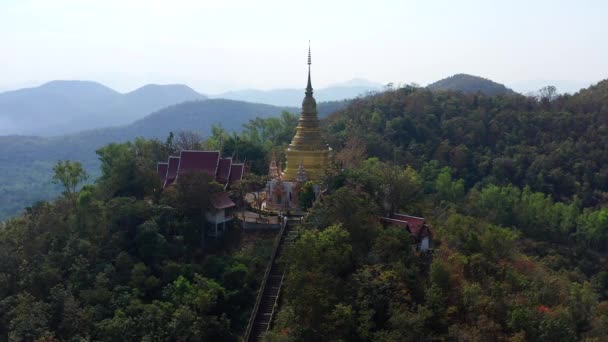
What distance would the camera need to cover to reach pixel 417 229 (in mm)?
23047

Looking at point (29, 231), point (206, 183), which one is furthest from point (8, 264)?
point (206, 183)

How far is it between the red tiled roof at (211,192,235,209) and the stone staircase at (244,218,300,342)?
2.61 m

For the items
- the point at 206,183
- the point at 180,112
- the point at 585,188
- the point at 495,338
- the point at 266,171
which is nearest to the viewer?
the point at 495,338

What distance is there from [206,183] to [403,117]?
106 feet

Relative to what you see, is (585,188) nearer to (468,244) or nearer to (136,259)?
(468,244)

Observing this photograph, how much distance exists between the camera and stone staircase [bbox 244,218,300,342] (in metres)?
19.8

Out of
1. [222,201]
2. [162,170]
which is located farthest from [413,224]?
[162,170]

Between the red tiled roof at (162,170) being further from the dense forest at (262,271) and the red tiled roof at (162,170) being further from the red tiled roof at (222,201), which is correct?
the red tiled roof at (222,201)

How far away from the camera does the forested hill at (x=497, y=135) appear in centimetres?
4619

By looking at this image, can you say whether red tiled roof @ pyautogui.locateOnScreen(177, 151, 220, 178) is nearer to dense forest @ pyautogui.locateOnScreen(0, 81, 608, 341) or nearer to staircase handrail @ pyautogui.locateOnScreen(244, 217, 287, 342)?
dense forest @ pyautogui.locateOnScreen(0, 81, 608, 341)

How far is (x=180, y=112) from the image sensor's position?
161 metres

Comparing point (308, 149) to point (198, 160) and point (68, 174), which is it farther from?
point (68, 174)

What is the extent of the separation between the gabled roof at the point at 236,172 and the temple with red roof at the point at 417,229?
7748 mm

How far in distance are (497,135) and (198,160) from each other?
31.9 m
